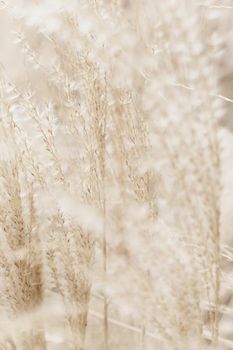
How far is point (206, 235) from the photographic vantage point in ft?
2.55

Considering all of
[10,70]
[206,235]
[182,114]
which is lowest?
[206,235]

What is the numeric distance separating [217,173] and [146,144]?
25 centimetres

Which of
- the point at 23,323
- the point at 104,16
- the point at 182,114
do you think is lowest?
the point at 23,323

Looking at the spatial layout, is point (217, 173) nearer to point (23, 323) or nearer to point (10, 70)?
point (23, 323)

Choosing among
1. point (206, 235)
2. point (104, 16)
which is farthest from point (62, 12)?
point (206, 235)

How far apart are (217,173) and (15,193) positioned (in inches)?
15.5

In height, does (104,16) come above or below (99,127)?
above

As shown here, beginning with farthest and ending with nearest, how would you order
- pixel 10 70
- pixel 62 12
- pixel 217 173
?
pixel 10 70 < pixel 62 12 < pixel 217 173

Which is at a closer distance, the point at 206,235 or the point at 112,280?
the point at 206,235

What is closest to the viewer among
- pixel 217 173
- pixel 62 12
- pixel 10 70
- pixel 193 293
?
pixel 217 173

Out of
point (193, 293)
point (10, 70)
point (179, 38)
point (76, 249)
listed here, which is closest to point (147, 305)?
point (193, 293)

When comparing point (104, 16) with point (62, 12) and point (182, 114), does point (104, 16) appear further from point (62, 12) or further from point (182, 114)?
point (182, 114)

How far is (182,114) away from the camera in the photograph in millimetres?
744

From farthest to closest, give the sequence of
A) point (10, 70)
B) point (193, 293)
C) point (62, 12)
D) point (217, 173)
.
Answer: point (10, 70) → point (62, 12) → point (193, 293) → point (217, 173)
